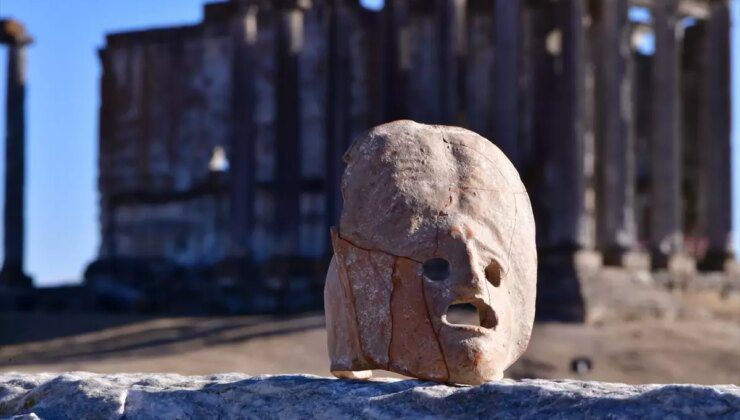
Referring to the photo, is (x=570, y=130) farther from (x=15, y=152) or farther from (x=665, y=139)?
(x=15, y=152)

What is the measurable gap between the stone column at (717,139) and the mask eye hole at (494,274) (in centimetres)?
1851

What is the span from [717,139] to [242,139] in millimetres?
9553

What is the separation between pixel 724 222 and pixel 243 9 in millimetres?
10573

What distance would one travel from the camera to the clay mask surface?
5.27 metres

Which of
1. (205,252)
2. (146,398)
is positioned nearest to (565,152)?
(205,252)

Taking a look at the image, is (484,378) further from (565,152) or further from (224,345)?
(565,152)

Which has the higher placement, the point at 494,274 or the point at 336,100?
the point at 336,100

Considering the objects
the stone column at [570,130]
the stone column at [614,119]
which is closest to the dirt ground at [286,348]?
the stone column at [570,130]

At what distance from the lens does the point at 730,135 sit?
932 inches

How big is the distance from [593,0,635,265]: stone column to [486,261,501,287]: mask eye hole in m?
15.7

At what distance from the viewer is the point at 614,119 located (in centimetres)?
2109

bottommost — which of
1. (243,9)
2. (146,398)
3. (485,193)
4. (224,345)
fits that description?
(224,345)

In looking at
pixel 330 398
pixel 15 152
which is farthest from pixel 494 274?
pixel 15 152

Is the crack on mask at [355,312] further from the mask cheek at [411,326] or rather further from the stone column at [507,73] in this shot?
the stone column at [507,73]
